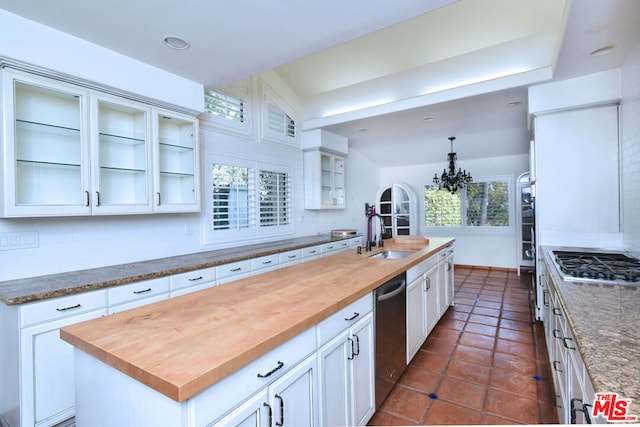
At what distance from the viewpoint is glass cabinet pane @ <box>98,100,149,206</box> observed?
2.43 meters

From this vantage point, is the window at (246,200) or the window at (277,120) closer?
the window at (246,200)

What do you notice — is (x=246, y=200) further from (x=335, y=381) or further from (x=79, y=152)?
(x=335, y=381)

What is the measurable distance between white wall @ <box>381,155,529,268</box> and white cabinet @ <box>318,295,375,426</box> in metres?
5.42

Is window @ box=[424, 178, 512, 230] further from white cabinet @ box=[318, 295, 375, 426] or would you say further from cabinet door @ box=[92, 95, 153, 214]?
cabinet door @ box=[92, 95, 153, 214]

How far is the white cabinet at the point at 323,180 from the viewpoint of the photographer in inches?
190

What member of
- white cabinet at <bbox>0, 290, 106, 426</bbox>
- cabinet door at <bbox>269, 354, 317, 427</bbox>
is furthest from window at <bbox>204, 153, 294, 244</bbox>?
cabinet door at <bbox>269, 354, 317, 427</bbox>

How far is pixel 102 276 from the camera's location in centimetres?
214

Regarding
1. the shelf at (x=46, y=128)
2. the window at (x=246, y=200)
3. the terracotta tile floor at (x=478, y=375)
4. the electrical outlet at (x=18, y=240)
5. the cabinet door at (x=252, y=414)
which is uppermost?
the shelf at (x=46, y=128)

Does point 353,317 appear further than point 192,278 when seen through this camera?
No

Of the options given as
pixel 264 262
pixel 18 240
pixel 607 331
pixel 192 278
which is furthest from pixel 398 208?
pixel 18 240

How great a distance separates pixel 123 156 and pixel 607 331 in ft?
10.5

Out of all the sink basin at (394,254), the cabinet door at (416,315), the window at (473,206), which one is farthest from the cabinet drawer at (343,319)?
the window at (473,206)

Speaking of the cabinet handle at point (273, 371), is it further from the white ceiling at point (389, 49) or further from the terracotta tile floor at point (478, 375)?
the white ceiling at point (389, 49)

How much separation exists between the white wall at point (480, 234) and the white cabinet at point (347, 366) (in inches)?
213
